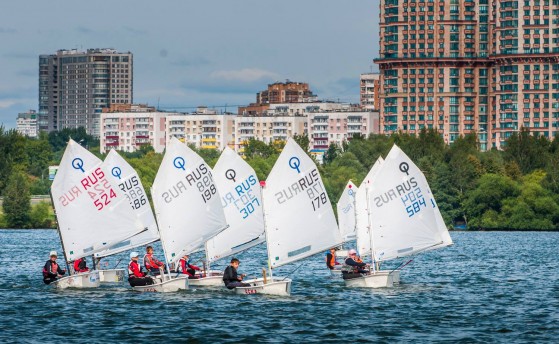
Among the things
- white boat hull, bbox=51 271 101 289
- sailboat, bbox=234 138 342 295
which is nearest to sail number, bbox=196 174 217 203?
sailboat, bbox=234 138 342 295

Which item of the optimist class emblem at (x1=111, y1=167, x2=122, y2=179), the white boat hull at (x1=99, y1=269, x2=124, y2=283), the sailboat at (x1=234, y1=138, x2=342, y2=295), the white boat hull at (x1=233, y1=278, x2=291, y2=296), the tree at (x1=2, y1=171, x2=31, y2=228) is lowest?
the white boat hull at (x1=233, y1=278, x2=291, y2=296)

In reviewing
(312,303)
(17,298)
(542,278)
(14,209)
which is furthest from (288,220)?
(14,209)

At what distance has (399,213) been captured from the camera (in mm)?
73250

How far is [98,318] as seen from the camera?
194 ft

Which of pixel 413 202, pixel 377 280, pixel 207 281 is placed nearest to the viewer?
pixel 207 281

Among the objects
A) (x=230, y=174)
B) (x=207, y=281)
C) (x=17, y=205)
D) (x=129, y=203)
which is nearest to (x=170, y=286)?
(x=207, y=281)

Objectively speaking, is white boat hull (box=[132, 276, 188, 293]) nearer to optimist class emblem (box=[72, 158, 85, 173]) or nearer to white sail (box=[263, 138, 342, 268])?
white sail (box=[263, 138, 342, 268])

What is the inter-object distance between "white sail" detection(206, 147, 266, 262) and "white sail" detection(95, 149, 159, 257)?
3.96 metres

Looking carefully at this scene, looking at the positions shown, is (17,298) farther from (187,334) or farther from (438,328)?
(438,328)

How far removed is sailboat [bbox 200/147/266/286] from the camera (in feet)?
245

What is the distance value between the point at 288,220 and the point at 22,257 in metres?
46.1

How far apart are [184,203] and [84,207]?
5364 mm

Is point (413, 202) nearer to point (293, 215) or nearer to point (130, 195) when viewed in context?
point (293, 215)

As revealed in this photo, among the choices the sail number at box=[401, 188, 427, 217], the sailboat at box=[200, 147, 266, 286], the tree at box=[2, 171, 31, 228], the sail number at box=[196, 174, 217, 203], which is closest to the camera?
the sail number at box=[196, 174, 217, 203]
